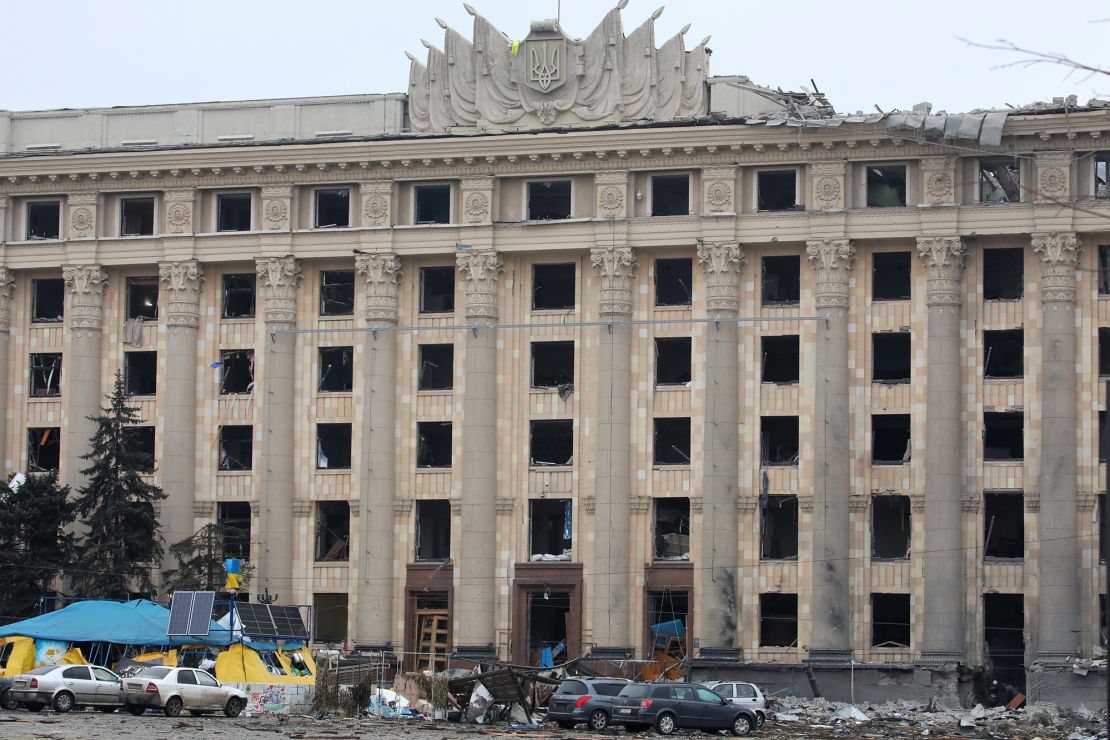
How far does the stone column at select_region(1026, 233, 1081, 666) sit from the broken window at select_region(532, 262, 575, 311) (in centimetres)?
1631

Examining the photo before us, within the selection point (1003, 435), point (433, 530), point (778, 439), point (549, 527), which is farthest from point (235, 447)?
point (1003, 435)

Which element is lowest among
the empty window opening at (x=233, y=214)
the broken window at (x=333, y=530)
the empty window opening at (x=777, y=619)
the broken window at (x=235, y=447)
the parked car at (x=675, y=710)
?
the parked car at (x=675, y=710)

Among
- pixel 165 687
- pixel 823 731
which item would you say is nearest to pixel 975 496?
pixel 823 731

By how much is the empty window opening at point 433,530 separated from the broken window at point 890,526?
49.3 ft

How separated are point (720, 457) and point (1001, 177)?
13352 millimetres

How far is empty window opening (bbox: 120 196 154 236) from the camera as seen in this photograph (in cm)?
7375

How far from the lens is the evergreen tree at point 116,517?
224 ft

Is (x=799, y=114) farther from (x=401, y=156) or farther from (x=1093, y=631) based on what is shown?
(x=1093, y=631)

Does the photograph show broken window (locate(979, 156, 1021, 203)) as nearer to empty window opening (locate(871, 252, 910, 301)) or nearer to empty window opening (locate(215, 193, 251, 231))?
empty window opening (locate(871, 252, 910, 301))

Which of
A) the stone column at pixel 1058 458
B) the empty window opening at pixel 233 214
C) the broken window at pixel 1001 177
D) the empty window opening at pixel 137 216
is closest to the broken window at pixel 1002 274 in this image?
the stone column at pixel 1058 458

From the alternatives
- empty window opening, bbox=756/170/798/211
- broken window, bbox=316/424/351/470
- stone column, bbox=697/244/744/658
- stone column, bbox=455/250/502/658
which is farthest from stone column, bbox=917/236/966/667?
broken window, bbox=316/424/351/470

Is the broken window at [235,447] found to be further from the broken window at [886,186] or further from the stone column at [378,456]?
the broken window at [886,186]

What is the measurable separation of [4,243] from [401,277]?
15.3 m

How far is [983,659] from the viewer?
65.8m
